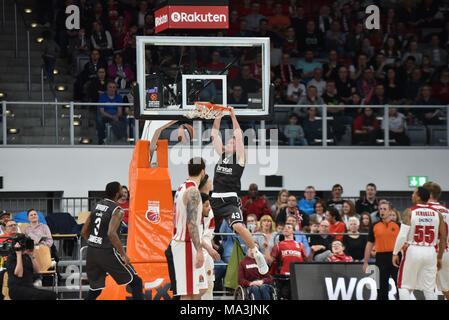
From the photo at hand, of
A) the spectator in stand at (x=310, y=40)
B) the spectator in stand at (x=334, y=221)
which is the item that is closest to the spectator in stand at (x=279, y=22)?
the spectator in stand at (x=310, y=40)

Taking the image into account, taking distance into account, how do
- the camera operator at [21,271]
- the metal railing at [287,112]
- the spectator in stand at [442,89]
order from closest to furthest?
the camera operator at [21,271], the metal railing at [287,112], the spectator in stand at [442,89]

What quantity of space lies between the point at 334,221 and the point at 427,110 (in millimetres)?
5734

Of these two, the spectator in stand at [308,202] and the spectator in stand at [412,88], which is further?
the spectator in stand at [412,88]

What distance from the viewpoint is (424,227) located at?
40.2 feet

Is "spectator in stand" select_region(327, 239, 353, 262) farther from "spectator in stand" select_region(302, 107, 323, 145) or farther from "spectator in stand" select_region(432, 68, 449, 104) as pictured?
"spectator in stand" select_region(432, 68, 449, 104)

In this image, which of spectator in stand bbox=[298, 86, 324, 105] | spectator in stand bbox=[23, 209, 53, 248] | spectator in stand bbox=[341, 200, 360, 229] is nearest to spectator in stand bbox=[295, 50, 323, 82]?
spectator in stand bbox=[298, 86, 324, 105]

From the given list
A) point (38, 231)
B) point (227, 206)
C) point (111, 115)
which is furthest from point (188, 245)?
point (111, 115)

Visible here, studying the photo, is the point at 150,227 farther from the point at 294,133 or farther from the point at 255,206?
the point at 294,133

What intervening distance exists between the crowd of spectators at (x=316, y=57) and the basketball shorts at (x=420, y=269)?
24.1 feet

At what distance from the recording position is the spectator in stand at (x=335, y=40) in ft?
71.7

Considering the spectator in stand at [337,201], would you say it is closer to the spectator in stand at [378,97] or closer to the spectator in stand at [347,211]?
the spectator in stand at [347,211]

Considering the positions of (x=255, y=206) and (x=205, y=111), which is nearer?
(x=205, y=111)

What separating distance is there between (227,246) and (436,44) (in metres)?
9.84
